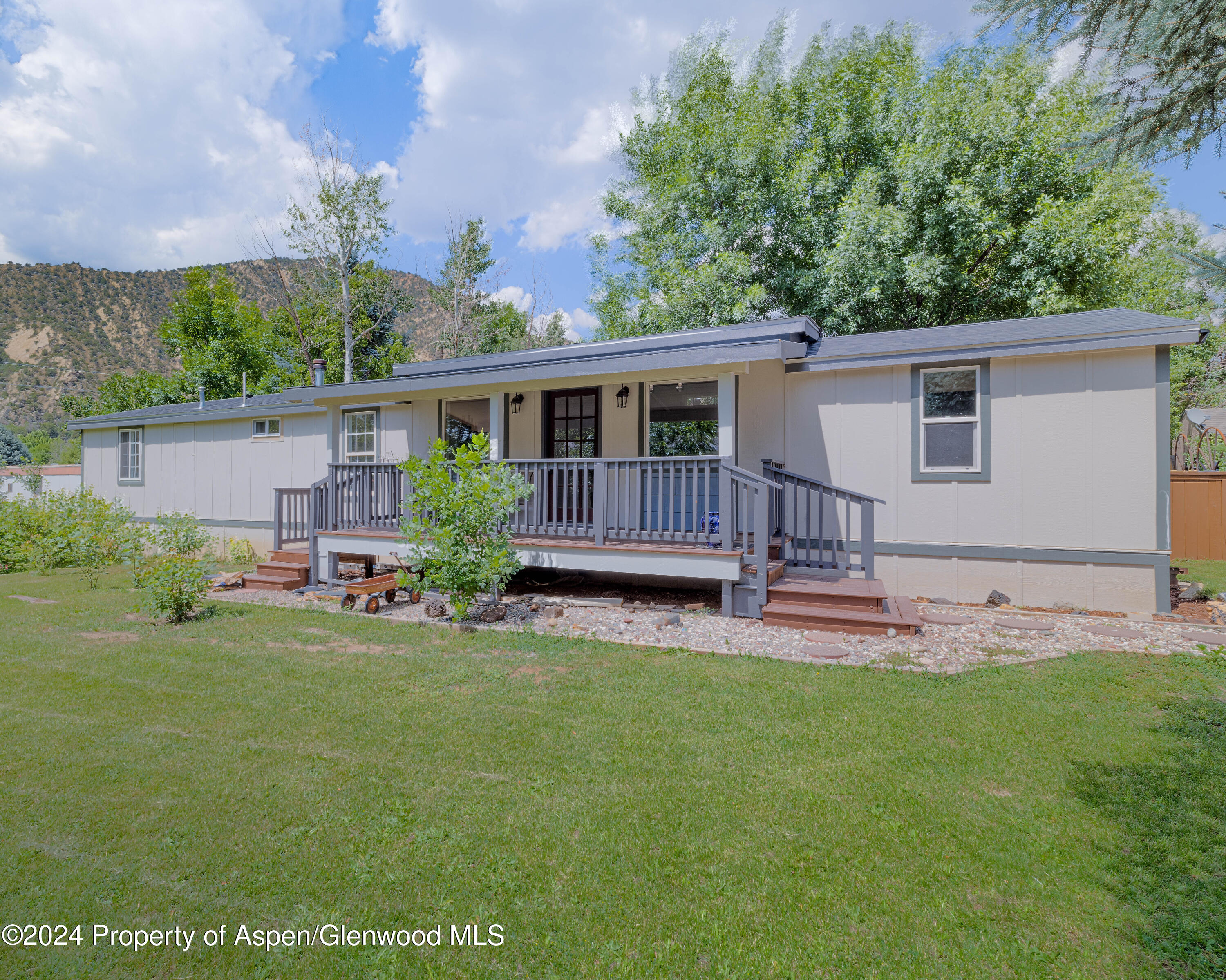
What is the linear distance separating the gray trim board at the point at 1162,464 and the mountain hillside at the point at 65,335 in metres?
35.5

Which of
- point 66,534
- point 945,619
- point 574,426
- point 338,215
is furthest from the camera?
point 338,215

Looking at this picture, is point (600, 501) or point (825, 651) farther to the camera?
point (600, 501)

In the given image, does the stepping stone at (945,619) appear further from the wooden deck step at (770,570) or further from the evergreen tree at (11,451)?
the evergreen tree at (11,451)

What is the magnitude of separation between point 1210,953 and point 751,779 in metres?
1.61

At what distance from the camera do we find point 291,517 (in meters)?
10.0

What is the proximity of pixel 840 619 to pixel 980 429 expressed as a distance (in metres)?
3.13

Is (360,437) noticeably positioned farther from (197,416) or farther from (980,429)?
(980,429)

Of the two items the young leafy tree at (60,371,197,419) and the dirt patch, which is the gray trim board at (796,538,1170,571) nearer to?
the dirt patch

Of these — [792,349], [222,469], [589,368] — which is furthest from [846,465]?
[222,469]

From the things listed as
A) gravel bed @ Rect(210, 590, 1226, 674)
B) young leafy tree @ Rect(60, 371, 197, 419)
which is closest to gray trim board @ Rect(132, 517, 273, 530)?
gravel bed @ Rect(210, 590, 1226, 674)

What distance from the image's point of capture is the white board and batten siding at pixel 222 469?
1118 cm

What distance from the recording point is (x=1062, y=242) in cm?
1223

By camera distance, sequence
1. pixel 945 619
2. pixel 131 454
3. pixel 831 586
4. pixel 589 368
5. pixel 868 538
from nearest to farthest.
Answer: pixel 945 619, pixel 831 586, pixel 868 538, pixel 589 368, pixel 131 454

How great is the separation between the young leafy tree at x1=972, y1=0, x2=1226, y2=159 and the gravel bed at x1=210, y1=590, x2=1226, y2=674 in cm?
359
